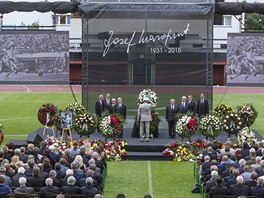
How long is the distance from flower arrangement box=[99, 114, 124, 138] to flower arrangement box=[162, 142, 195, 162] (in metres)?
2.01

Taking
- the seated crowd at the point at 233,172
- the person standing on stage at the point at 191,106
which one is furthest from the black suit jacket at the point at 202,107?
the seated crowd at the point at 233,172

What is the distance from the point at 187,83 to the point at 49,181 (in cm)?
1631

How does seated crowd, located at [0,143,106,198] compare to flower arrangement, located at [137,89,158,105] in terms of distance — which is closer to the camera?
seated crowd, located at [0,143,106,198]

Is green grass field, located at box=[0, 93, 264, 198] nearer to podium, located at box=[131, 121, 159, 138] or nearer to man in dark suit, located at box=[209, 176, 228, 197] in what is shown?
podium, located at box=[131, 121, 159, 138]

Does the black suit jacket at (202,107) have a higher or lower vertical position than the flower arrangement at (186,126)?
higher

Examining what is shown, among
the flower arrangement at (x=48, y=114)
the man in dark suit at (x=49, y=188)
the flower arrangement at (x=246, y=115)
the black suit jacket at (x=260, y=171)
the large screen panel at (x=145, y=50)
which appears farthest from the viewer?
the large screen panel at (x=145, y=50)

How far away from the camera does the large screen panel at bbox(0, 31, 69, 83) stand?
187 ft

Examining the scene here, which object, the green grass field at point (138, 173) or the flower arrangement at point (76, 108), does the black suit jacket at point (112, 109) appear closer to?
the flower arrangement at point (76, 108)

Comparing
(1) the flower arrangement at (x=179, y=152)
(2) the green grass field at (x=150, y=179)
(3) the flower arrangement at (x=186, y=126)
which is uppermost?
(3) the flower arrangement at (x=186, y=126)

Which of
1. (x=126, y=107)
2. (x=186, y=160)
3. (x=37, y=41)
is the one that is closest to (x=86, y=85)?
(x=126, y=107)

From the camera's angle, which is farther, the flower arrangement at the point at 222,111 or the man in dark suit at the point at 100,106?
the man in dark suit at the point at 100,106

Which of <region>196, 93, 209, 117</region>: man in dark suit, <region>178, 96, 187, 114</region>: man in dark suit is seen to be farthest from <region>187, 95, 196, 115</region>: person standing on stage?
<region>196, 93, 209, 117</region>: man in dark suit

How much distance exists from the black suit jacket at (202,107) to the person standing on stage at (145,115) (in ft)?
8.43

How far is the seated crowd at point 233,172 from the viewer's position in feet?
63.3
